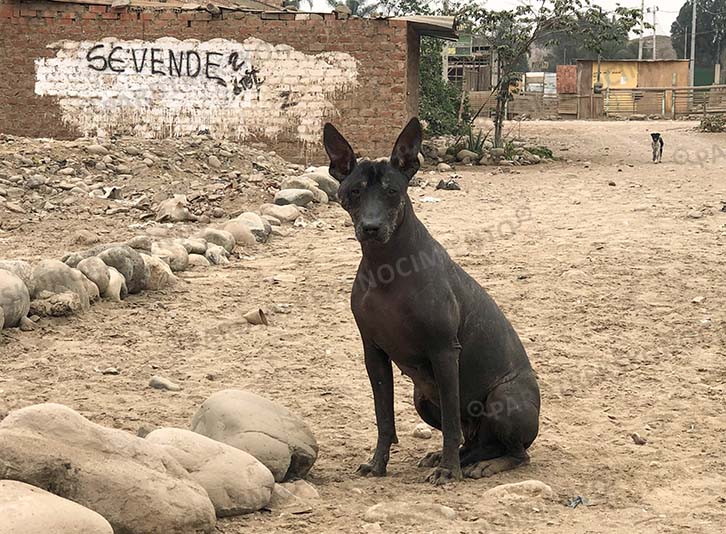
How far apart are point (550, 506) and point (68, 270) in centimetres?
454

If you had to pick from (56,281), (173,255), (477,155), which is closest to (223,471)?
(56,281)

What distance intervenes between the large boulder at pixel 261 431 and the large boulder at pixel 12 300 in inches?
105

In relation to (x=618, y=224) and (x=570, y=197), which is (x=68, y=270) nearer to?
(x=618, y=224)

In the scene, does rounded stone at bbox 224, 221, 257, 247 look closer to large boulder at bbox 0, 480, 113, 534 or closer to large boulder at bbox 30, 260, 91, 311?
large boulder at bbox 30, 260, 91, 311

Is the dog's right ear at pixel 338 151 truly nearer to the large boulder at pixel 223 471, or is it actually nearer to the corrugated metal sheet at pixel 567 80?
the large boulder at pixel 223 471

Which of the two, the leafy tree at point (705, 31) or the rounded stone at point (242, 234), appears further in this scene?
the leafy tree at point (705, 31)

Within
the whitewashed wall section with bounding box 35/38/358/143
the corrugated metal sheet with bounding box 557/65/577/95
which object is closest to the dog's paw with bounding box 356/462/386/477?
the whitewashed wall section with bounding box 35/38/358/143

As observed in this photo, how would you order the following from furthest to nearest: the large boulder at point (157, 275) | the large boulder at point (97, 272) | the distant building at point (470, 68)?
the distant building at point (470, 68) → the large boulder at point (157, 275) → the large boulder at point (97, 272)

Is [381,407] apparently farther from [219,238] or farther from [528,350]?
[219,238]

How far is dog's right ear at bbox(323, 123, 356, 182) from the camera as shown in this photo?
161 inches

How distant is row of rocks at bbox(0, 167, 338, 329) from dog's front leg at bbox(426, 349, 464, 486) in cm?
344

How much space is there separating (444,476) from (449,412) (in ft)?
0.89

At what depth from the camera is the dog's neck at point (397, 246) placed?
4133 mm

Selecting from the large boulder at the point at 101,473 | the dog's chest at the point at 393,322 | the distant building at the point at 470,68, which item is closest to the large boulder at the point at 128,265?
the dog's chest at the point at 393,322
